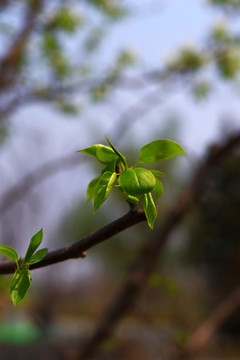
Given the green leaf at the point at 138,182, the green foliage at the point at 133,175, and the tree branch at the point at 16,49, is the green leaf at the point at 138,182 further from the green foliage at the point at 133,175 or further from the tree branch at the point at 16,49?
the tree branch at the point at 16,49

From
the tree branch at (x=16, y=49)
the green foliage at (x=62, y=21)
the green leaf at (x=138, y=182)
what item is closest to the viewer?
the green leaf at (x=138, y=182)

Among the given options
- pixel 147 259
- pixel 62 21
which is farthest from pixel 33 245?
pixel 62 21

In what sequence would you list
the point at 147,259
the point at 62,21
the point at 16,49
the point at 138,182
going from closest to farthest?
the point at 138,182, the point at 147,259, the point at 16,49, the point at 62,21

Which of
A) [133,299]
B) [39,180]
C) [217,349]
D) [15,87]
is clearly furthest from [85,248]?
[217,349]

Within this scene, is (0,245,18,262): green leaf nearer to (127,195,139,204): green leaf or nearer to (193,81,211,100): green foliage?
(127,195,139,204): green leaf

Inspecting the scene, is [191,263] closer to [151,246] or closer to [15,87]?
[15,87]

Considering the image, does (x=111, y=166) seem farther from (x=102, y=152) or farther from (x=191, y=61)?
(x=191, y=61)

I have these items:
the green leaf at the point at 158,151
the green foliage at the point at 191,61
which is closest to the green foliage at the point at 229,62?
the green foliage at the point at 191,61
